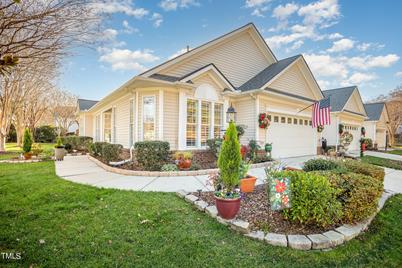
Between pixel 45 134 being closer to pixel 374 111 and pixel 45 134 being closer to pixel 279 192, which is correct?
pixel 279 192

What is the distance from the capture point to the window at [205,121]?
9.98 meters

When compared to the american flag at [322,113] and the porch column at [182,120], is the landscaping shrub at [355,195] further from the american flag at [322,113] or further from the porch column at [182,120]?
the american flag at [322,113]

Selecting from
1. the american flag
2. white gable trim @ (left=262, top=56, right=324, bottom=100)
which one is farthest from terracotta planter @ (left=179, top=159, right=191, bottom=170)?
the american flag

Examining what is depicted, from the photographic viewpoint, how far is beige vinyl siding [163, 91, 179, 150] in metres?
9.16

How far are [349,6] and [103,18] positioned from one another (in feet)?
38.3

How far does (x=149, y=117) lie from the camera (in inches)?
374

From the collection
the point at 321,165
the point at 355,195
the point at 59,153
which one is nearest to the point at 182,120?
the point at 321,165

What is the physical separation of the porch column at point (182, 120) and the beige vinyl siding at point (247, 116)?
350 cm

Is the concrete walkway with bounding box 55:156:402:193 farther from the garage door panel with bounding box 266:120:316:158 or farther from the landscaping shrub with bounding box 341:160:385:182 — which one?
the garage door panel with bounding box 266:120:316:158

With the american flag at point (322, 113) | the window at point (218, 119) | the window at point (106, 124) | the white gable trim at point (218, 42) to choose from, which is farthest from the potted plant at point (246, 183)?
the window at point (106, 124)

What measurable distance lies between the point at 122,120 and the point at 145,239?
10.3m

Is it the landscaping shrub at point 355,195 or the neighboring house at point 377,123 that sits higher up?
the neighboring house at point 377,123

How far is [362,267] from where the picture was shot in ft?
8.43

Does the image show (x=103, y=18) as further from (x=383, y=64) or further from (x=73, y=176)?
(x=383, y=64)
